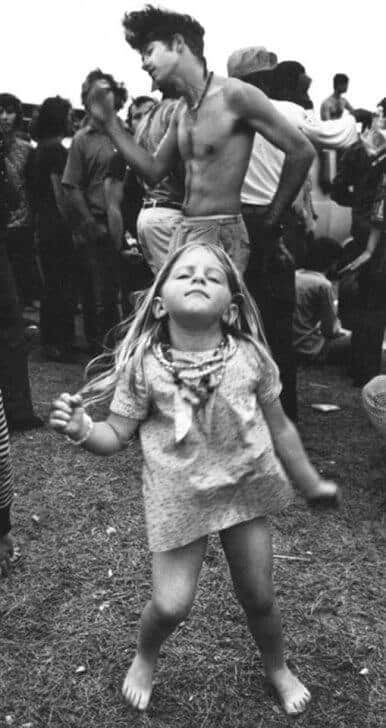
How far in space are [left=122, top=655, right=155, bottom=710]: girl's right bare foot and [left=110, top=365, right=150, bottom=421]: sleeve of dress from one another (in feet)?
2.40

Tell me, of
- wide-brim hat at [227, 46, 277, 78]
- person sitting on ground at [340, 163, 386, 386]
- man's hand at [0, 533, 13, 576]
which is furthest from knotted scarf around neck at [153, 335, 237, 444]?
person sitting on ground at [340, 163, 386, 386]

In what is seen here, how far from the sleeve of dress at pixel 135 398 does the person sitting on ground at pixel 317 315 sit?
4006 mm

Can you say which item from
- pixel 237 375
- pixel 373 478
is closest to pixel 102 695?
pixel 237 375

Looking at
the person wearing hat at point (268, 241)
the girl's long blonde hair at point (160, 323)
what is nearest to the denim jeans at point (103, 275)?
the person wearing hat at point (268, 241)

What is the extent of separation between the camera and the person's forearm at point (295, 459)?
203 cm

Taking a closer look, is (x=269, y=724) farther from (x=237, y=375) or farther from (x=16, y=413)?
(x=16, y=413)

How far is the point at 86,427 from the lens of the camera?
1.83 metres

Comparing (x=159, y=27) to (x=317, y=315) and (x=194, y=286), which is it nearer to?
(x=194, y=286)

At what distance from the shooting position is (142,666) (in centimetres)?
219

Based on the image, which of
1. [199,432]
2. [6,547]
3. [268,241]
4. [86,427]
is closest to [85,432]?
[86,427]

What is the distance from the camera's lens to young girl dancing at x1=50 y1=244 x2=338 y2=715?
6.25 ft

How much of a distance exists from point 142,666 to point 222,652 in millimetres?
333

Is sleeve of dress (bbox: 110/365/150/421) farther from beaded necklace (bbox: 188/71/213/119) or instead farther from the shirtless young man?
beaded necklace (bbox: 188/71/213/119)

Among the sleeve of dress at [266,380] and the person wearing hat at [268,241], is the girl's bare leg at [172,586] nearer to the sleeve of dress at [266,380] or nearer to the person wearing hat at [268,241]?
the sleeve of dress at [266,380]
